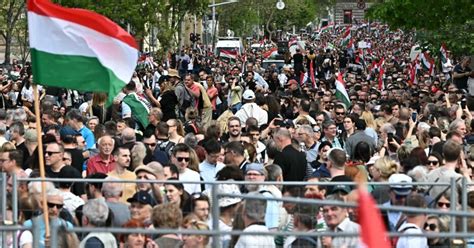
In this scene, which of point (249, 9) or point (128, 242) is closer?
point (128, 242)

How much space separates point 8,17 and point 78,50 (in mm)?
53394

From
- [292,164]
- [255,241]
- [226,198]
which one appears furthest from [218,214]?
[292,164]

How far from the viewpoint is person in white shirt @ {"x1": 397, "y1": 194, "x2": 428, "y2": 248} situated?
25.7ft

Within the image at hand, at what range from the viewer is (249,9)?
11594cm

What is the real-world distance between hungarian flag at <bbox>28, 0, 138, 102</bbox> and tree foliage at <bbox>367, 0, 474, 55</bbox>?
67.2 feet

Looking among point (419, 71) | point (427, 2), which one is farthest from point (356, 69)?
point (427, 2)

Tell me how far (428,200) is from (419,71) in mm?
34893

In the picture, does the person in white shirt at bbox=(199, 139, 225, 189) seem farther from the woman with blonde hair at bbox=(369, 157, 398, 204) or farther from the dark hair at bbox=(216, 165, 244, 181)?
the dark hair at bbox=(216, 165, 244, 181)

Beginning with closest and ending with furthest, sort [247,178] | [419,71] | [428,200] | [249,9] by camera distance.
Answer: [428,200]
[247,178]
[419,71]
[249,9]

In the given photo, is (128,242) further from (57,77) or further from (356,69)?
(356,69)

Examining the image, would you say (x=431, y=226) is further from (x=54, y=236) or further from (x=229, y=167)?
(x=229, y=167)

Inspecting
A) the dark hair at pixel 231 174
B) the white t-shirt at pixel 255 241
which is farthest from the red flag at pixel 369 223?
the dark hair at pixel 231 174

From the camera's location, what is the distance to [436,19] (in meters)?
33.2

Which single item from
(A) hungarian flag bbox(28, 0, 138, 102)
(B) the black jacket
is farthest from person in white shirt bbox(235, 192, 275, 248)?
(B) the black jacket
